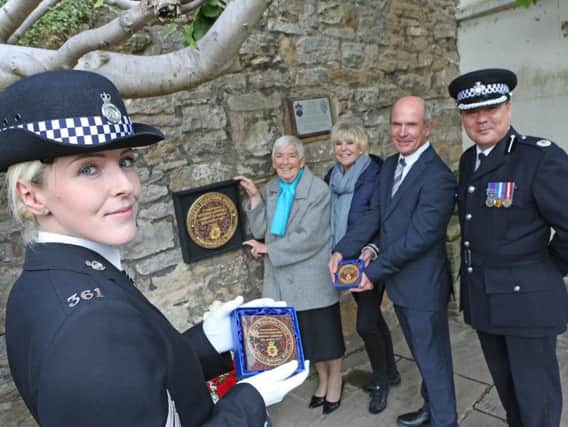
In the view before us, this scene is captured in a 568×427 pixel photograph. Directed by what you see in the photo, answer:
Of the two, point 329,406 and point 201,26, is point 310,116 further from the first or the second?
point 329,406

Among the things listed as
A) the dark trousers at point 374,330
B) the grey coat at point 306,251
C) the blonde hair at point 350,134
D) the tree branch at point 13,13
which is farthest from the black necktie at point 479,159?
the tree branch at point 13,13

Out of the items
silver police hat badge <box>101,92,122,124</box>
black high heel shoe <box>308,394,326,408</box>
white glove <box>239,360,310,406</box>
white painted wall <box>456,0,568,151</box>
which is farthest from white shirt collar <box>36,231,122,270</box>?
white painted wall <box>456,0,568,151</box>

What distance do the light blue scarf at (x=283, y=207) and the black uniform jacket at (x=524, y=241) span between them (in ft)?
3.65

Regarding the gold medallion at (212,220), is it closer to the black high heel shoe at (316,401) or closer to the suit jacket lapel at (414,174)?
the suit jacket lapel at (414,174)

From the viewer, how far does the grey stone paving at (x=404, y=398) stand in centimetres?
271

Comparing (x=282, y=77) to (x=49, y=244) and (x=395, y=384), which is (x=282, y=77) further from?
(x=49, y=244)

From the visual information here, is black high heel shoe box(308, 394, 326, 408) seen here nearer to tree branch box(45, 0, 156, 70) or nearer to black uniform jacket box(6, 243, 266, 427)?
black uniform jacket box(6, 243, 266, 427)

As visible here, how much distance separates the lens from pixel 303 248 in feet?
8.84

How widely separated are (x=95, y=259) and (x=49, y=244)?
0.32ft

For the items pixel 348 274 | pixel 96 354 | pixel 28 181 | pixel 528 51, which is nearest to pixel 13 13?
pixel 28 181

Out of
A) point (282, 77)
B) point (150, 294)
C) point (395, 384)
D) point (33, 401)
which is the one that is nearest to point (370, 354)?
point (395, 384)

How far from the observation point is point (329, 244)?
281 centimetres

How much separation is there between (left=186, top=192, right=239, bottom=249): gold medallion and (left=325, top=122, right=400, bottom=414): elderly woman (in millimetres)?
689

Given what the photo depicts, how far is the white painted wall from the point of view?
4.38 m
